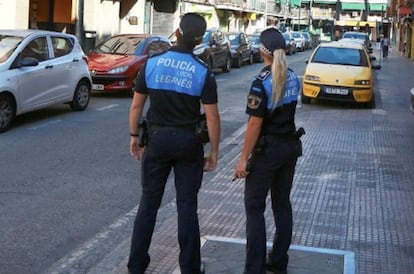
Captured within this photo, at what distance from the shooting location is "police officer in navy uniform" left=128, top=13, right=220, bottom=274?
4.18m

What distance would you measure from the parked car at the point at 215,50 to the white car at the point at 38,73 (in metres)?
8.45

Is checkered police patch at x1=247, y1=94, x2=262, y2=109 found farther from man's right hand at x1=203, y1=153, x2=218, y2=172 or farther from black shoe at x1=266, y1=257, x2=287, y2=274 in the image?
black shoe at x1=266, y1=257, x2=287, y2=274

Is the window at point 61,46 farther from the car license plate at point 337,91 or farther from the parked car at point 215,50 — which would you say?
the parked car at point 215,50

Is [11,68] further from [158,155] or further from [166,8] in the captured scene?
[166,8]

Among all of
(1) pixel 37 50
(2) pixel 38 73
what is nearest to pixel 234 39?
(1) pixel 37 50

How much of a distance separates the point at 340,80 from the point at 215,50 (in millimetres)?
8269

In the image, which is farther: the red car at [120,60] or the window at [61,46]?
the red car at [120,60]

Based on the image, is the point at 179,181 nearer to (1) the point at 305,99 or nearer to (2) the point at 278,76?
(2) the point at 278,76

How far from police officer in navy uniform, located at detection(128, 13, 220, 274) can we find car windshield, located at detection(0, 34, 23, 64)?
7.20 metres

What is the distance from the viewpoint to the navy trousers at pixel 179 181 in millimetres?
4227

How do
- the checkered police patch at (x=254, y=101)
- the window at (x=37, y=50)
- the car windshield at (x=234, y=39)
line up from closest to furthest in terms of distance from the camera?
the checkered police patch at (x=254, y=101)
the window at (x=37, y=50)
the car windshield at (x=234, y=39)

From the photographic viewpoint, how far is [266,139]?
4.28 m

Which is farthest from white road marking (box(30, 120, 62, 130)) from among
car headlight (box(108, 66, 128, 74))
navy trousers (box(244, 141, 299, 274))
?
navy trousers (box(244, 141, 299, 274))

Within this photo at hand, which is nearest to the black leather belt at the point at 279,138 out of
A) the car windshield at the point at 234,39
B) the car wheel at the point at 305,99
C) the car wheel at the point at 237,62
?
the car wheel at the point at 305,99
